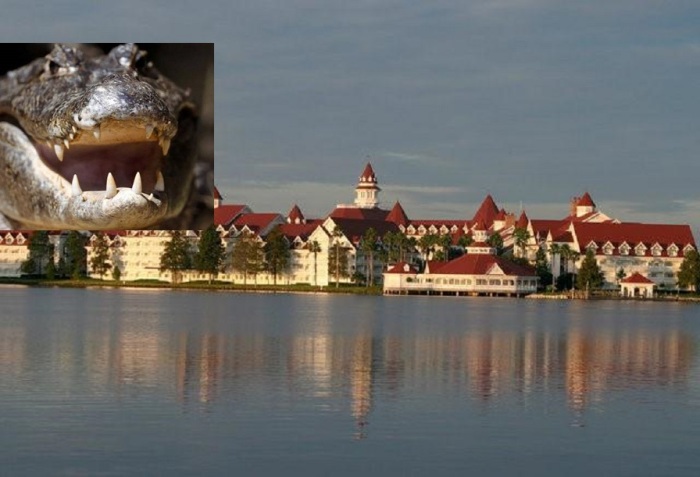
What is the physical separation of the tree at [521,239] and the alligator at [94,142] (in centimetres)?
7854

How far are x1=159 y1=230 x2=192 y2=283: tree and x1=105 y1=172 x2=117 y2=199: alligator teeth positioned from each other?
77.0 meters

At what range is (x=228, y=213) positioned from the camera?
350 feet

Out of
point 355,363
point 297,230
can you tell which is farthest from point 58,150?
point 297,230

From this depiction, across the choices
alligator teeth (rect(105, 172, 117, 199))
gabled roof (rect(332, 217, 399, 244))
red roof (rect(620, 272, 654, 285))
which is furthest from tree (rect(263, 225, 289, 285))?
alligator teeth (rect(105, 172, 117, 199))

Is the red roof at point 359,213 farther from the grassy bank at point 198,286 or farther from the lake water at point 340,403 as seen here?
the lake water at point 340,403

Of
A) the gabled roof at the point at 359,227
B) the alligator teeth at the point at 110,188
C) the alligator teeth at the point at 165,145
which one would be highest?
the gabled roof at the point at 359,227

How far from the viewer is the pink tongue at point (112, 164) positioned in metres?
20.1

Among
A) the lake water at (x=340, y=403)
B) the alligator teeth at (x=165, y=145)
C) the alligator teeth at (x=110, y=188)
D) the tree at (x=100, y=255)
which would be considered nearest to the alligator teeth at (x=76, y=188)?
the alligator teeth at (x=110, y=188)

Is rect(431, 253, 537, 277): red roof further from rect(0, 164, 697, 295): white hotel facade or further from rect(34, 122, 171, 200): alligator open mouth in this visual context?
rect(34, 122, 171, 200): alligator open mouth

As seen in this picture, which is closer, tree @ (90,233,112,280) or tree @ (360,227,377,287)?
tree @ (360,227,377,287)

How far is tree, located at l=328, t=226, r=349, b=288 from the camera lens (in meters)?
96.5

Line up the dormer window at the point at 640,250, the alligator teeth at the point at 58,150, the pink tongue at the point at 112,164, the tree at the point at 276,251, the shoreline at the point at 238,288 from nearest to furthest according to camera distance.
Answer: the pink tongue at the point at 112,164, the alligator teeth at the point at 58,150, the shoreline at the point at 238,288, the dormer window at the point at 640,250, the tree at the point at 276,251

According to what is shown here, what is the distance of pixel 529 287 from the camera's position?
302ft

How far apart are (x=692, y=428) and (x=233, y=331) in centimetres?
2330
